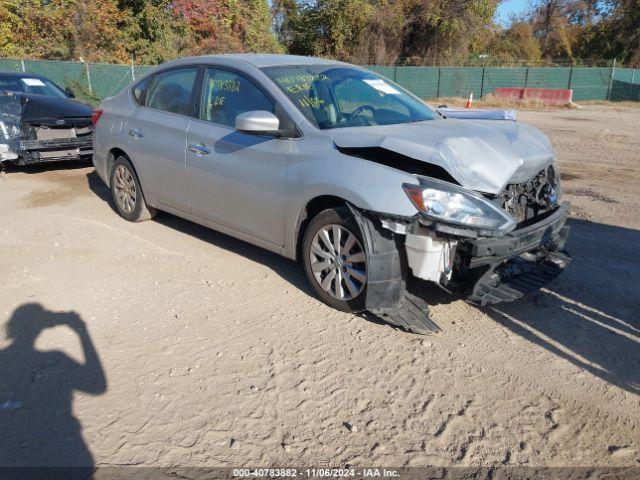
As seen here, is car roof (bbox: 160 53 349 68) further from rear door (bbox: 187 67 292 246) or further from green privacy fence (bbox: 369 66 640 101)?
green privacy fence (bbox: 369 66 640 101)

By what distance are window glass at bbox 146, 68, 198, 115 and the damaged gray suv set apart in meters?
0.02

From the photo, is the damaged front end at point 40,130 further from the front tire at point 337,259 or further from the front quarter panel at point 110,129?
the front tire at point 337,259

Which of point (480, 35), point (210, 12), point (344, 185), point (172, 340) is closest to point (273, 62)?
point (344, 185)

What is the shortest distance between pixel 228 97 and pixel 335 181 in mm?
1555

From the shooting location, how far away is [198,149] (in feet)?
16.4

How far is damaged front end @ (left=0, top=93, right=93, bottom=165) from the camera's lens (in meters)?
8.31

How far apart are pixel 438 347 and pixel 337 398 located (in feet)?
2.96

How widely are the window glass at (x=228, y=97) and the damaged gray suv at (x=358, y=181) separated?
0.5 inches

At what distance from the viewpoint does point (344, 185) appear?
12.8ft

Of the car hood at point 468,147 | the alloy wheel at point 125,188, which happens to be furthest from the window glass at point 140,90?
the car hood at point 468,147

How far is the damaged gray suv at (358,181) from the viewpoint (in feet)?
12.2

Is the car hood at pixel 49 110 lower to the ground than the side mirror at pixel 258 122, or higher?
lower

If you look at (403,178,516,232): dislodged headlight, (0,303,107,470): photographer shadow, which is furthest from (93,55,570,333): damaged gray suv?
(0,303,107,470): photographer shadow

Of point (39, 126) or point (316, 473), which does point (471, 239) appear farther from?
point (39, 126)
